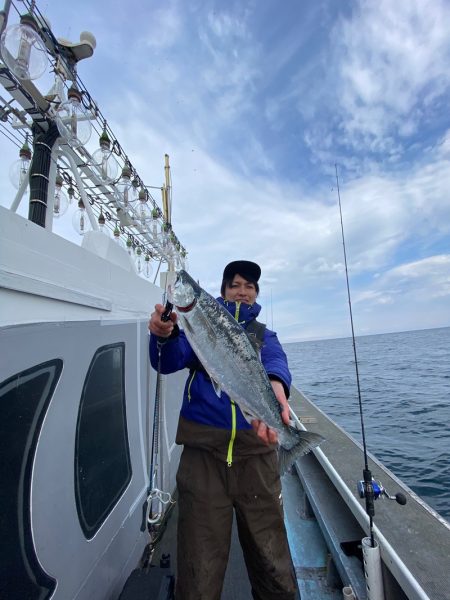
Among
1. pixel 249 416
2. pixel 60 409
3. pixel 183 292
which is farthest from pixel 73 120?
pixel 249 416

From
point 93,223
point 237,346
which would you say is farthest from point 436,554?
point 93,223

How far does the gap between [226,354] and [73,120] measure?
296cm

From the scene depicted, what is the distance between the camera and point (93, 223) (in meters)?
3.67

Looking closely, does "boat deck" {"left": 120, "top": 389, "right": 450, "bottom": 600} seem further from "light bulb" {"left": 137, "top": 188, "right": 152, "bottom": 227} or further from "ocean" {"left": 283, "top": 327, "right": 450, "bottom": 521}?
"light bulb" {"left": 137, "top": 188, "right": 152, "bottom": 227}

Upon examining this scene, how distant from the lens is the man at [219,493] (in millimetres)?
2422

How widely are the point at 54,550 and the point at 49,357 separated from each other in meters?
1.36

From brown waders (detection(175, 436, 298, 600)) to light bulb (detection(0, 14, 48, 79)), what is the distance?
3.41 meters

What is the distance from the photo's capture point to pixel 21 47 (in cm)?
239

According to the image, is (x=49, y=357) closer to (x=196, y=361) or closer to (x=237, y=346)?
(x=196, y=361)

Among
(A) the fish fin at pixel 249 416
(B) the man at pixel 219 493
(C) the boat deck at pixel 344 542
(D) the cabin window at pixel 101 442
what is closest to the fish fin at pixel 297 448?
(B) the man at pixel 219 493

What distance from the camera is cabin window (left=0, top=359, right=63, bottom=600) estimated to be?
1783mm

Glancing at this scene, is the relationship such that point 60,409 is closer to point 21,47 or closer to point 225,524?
point 225,524

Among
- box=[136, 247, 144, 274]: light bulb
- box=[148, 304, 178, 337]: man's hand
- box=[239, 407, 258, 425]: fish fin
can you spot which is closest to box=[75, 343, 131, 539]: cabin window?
box=[148, 304, 178, 337]: man's hand

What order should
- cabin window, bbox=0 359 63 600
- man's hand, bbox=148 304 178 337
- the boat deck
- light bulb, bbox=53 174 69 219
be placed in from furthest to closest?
light bulb, bbox=53 174 69 219 → the boat deck → man's hand, bbox=148 304 178 337 → cabin window, bbox=0 359 63 600
